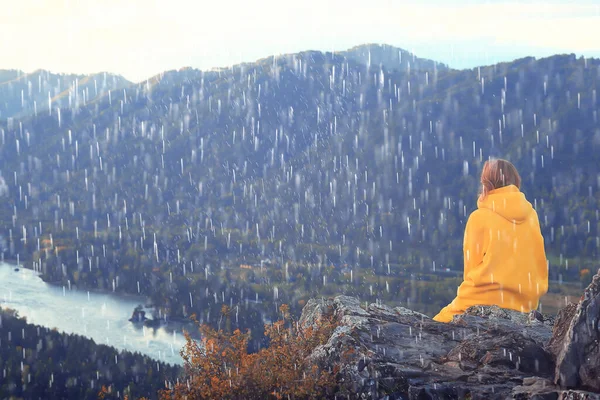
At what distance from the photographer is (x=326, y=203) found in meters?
155

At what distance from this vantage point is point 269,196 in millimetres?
167000

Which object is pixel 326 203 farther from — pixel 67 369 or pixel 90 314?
pixel 67 369

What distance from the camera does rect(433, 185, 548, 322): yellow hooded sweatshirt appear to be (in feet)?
23.1

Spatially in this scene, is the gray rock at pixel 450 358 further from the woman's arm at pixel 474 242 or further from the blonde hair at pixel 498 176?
the blonde hair at pixel 498 176

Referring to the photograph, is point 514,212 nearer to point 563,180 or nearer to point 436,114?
point 563,180

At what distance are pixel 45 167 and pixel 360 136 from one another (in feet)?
338

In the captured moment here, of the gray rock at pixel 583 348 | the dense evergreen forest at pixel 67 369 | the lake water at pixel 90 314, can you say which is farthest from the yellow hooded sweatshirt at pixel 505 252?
the lake water at pixel 90 314

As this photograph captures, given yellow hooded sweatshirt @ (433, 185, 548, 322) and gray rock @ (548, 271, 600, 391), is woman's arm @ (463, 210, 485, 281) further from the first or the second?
gray rock @ (548, 271, 600, 391)

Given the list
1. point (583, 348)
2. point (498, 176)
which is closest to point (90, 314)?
point (498, 176)

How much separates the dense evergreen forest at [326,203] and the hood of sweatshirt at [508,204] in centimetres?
5698

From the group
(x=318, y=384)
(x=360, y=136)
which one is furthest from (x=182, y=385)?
(x=360, y=136)

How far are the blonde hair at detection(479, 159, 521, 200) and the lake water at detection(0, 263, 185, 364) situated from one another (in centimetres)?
4881

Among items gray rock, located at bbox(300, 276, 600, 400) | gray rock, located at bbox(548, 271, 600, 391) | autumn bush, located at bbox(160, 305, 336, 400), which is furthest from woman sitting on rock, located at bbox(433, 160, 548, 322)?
autumn bush, located at bbox(160, 305, 336, 400)

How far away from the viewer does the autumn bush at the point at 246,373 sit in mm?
5691
